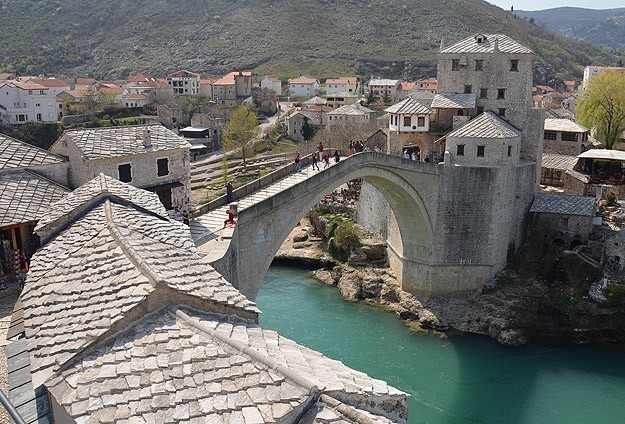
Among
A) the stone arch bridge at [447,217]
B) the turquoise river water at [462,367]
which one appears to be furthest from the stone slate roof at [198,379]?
the stone arch bridge at [447,217]

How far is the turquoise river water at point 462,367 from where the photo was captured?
24.8 meters

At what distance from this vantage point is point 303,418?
22.2 ft

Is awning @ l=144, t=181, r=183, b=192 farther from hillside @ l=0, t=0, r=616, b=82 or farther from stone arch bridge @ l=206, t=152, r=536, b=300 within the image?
hillside @ l=0, t=0, r=616, b=82

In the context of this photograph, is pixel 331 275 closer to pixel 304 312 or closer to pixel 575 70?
pixel 304 312

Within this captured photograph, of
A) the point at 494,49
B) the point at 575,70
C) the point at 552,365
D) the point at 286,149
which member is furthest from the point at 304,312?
the point at 575,70

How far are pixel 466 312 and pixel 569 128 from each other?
752 inches

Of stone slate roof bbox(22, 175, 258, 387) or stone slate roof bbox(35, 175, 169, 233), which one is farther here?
stone slate roof bbox(35, 175, 169, 233)

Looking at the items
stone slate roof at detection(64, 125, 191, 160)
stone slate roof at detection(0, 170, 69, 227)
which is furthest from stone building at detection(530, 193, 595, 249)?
stone slate roof at detection(0, 170, 69, 227)

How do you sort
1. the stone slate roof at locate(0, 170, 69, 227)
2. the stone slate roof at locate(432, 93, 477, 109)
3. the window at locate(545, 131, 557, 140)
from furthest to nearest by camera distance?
1. the window at locate(545, 131, 557, 140)
2. the stone slate roof at locate(432, 93, 477, 109)
3. the stone slate roof at locate(0, 170, 69, 227)

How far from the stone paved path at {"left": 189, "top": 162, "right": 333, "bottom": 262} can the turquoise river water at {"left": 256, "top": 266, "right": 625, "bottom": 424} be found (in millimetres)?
8437

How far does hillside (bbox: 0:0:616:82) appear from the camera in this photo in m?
111

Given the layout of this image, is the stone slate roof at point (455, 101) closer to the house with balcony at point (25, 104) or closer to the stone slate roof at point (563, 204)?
the stone slate roof at point (563, 204)

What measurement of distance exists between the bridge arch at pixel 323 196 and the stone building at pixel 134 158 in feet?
13.9

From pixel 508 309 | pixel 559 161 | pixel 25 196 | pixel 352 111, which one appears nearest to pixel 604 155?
pixel 559 161
